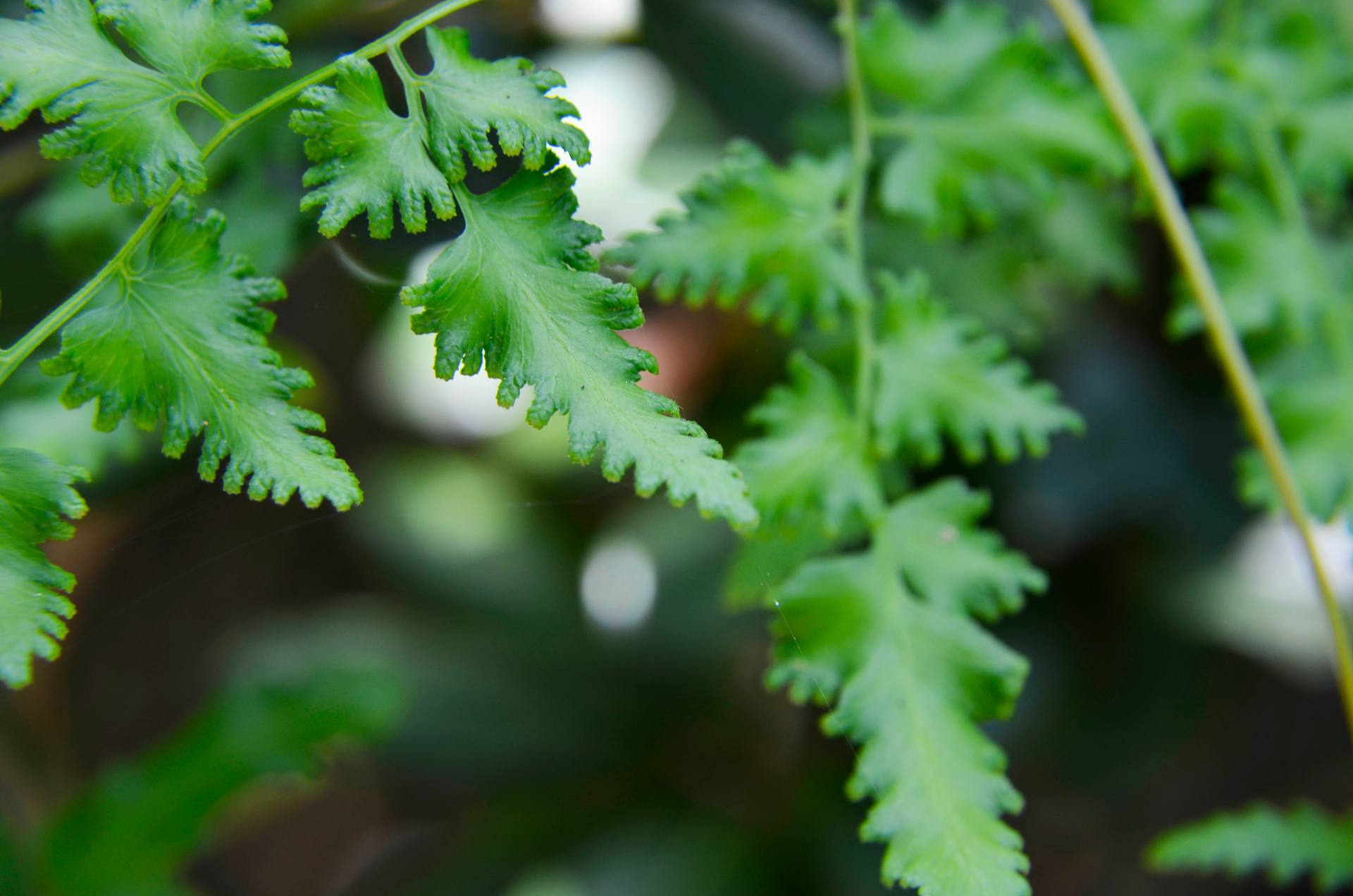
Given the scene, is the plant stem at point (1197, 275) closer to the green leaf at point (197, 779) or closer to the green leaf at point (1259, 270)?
the green leaf at point (1259, 270)

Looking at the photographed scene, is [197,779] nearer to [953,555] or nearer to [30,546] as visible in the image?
[30,546]

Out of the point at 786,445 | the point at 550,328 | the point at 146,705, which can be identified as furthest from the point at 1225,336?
the point at 146,705

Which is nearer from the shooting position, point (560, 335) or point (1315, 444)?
point (560, 335)

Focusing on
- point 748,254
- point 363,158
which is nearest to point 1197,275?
point 748,254

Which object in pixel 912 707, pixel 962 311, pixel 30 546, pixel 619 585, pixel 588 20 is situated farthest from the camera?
pixel 619 585

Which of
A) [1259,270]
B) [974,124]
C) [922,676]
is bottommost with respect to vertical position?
[922,676]
